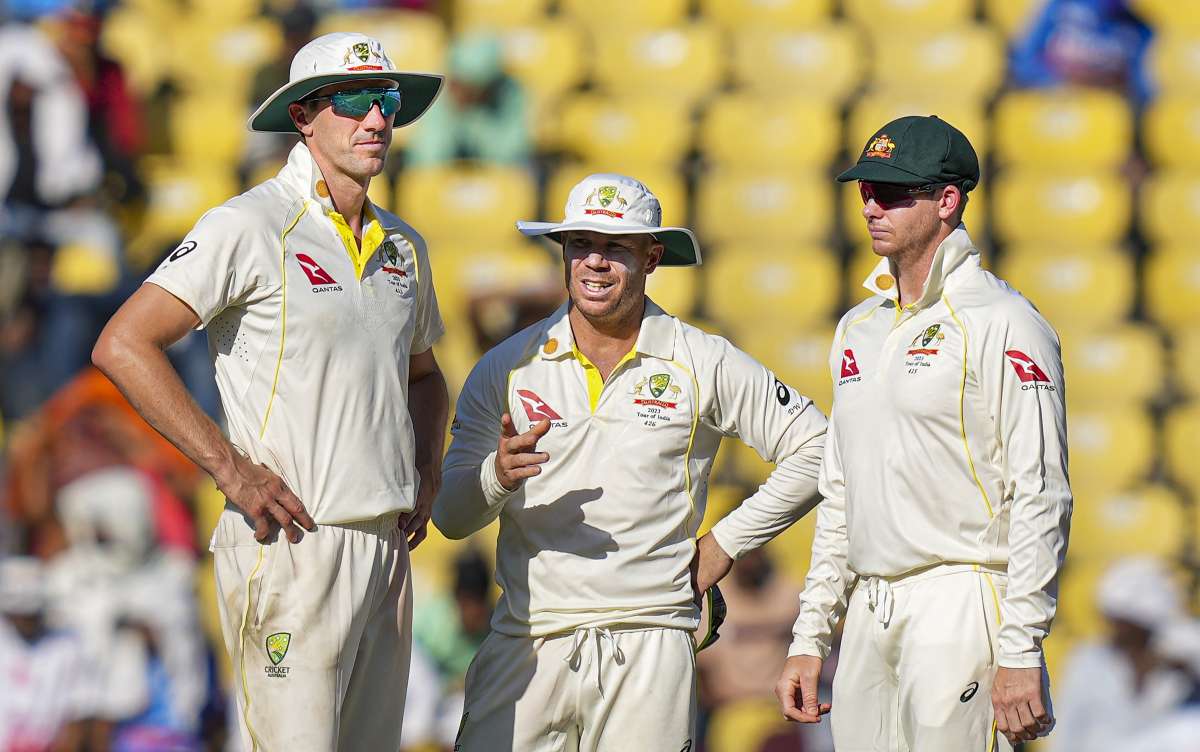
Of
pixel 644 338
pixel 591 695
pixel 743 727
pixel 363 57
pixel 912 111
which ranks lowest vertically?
pixel 743 727

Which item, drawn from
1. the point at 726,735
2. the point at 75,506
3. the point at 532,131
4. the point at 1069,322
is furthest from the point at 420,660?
the point at 1069,322

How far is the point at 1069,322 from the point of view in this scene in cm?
803

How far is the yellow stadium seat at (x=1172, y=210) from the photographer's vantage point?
823cm

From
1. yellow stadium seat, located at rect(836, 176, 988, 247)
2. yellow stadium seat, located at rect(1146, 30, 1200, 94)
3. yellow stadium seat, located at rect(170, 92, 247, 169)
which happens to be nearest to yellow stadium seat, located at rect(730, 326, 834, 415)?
yellow stadium seat, located at rect(836, 176, 988, 247)

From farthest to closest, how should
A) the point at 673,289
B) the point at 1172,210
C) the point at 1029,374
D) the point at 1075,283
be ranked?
the point at 1172,210 < the point at 1075,283 < the point at 673,289 < the point at 1029,374

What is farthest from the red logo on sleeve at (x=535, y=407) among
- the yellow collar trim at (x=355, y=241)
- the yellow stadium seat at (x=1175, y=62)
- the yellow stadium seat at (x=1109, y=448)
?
the yellow stadium seat at (x=1175, y=62)

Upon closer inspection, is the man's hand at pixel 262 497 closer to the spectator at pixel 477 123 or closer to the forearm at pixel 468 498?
the forearm at pixel 468 498

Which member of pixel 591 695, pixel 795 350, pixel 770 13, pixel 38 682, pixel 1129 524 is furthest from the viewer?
pixel 770 13

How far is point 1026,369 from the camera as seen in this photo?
3.43 m

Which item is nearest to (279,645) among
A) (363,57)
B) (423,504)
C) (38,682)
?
(423,504)

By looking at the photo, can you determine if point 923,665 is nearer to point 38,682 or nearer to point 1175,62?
point 38,682

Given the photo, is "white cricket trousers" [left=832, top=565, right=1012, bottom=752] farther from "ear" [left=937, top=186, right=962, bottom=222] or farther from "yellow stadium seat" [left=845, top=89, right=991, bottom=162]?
"yellow stadium seat" [left=845, top=89, right=991, bottom=162]

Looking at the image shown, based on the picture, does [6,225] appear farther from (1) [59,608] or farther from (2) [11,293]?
(1) [59,608]

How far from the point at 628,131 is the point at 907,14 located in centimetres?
168
